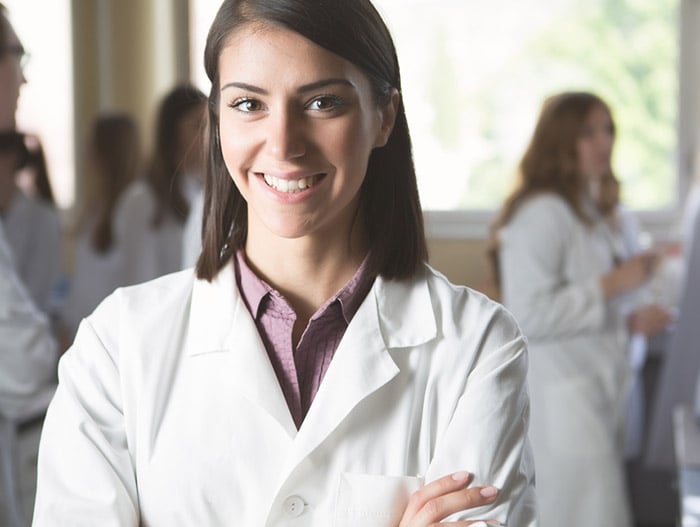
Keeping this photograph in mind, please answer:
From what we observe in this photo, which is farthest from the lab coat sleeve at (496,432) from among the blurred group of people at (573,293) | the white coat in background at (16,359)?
the blurred group of people at (573,293)

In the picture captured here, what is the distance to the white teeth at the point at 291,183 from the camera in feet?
3.52

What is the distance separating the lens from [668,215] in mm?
4367

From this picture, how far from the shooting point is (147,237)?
319 centimetres

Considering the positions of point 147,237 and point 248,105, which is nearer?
point 248,105

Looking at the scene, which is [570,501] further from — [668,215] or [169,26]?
[169,26]

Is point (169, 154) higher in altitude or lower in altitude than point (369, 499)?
higher

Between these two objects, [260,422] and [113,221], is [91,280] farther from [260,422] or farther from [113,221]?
[260,422]

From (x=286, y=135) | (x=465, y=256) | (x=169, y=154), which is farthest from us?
(x=465, y=256)

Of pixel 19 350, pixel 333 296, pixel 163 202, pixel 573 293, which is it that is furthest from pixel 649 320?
pixel 333 296

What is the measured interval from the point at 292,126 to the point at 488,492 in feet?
1.40

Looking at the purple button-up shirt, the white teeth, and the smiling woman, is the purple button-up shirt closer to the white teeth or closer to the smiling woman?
the smiling woman

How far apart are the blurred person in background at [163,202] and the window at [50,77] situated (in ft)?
5.48

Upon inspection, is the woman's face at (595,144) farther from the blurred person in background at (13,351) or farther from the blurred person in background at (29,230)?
the blurred person in background at (29,230)

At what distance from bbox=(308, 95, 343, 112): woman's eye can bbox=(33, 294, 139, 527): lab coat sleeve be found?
32 cm
